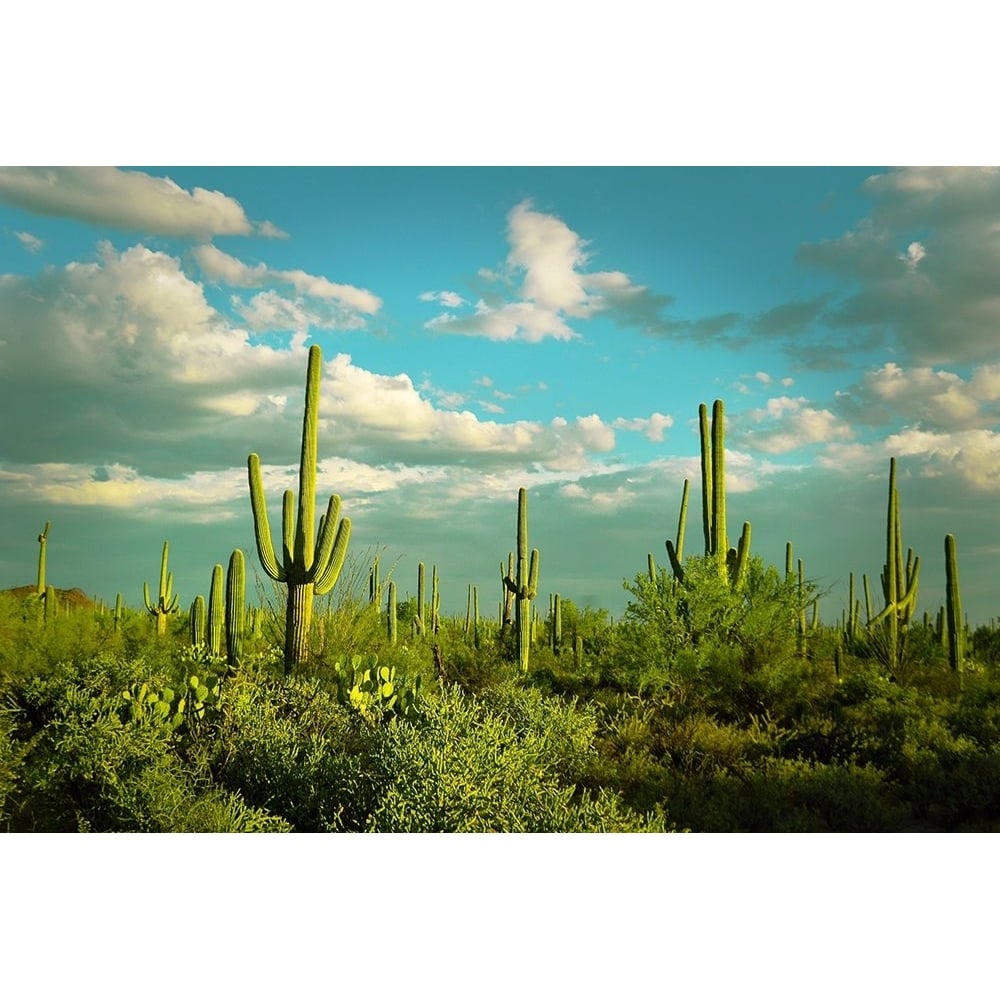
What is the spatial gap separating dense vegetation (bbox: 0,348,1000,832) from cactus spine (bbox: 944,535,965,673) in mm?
22

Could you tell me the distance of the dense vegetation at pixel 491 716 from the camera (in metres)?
4.64

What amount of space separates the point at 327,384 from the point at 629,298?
232 centimetres

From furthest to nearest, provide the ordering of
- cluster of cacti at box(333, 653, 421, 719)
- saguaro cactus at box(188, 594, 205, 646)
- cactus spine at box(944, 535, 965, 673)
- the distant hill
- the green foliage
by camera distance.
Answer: the distant hill, saguaro cactus at box(188, 594, 205, 646), the green foliage, cactus spine at box(944, 535, 965, 673), cluster of cacti at box(333, 653, 421, 719)

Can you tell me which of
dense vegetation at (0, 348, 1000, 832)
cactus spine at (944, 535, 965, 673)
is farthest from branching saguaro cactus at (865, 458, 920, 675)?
cactus spine at (944, 535, 965, 673)

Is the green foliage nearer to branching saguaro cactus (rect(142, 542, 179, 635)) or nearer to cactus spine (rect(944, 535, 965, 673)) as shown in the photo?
cactus spine (rect(944, 535, 965, 673))

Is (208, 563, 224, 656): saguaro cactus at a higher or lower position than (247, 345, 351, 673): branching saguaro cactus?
lower

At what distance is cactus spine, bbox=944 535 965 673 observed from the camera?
7414 millimetres

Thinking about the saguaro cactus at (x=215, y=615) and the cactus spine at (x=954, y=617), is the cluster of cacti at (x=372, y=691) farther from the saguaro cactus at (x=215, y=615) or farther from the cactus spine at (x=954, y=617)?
the cactus spine at (x=954, y=617)

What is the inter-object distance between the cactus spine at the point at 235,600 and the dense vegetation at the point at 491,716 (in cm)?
2

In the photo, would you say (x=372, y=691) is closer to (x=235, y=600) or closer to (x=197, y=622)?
(x=235, y=600)

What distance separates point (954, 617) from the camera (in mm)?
8164
